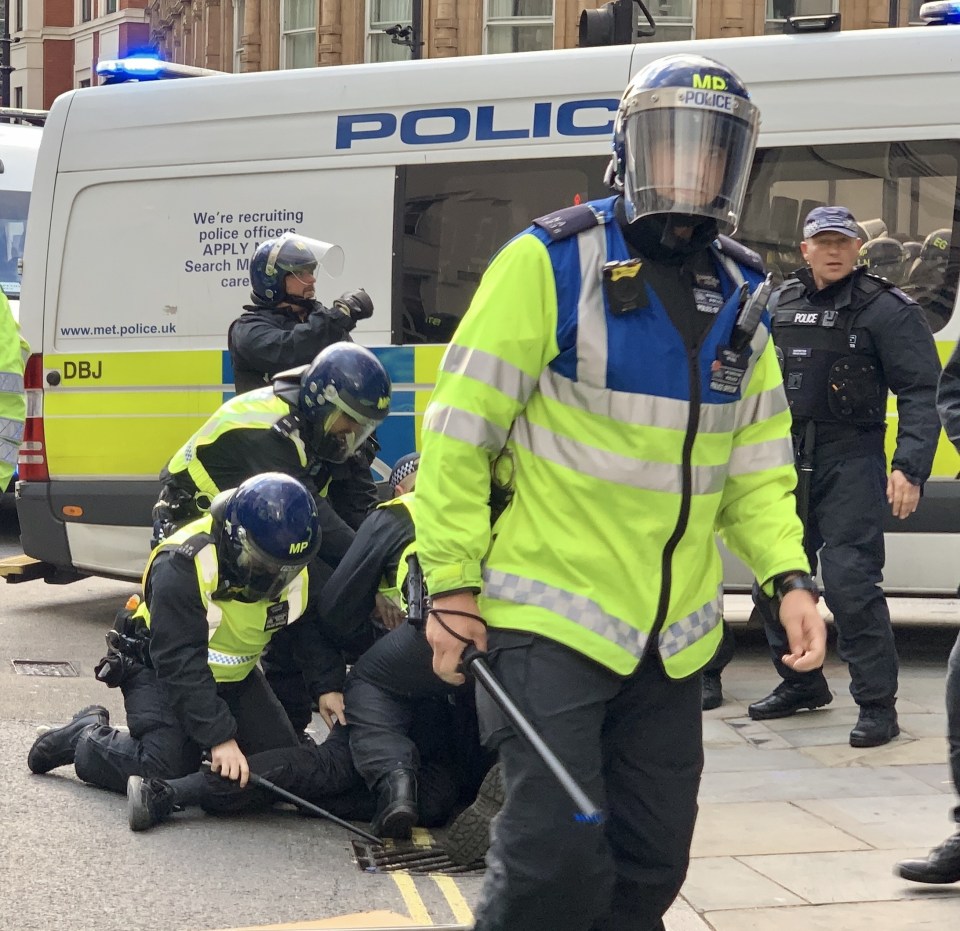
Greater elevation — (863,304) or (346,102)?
(346,102)

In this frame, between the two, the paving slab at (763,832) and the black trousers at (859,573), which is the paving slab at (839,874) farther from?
the black trousers at (859,573)

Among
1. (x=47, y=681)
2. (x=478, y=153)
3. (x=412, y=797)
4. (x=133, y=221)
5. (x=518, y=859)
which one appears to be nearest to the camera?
(x=518, y=859)

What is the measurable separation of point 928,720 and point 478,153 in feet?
10.6

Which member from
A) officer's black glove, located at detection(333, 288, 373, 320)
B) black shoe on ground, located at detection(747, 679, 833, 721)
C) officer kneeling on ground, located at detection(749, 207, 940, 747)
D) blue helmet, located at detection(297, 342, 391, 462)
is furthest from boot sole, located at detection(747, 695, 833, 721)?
officer's black glove, located at detection(333, 288, 373, 320)

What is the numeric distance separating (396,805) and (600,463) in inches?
85.0

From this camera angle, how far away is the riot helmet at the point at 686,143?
3186mm

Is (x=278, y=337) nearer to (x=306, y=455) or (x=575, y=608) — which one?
(x=306, y=455)

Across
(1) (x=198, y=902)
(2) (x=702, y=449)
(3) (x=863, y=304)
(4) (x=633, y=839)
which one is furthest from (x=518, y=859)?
(3) (x=863, y=304)

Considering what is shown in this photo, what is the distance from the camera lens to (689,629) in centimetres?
328

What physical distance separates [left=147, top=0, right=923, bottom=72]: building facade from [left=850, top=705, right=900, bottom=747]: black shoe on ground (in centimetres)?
1788

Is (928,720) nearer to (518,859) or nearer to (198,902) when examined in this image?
(198,902)

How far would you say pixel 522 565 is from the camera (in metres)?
3.20

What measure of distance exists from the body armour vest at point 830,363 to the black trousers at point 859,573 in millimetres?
203

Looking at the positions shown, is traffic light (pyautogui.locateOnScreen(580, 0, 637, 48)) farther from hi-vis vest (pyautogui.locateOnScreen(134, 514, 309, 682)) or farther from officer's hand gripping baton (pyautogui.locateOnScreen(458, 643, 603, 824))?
officer's hand gripping baton (pyautogui.locateOnScreen(458, 643, 603, 824))
